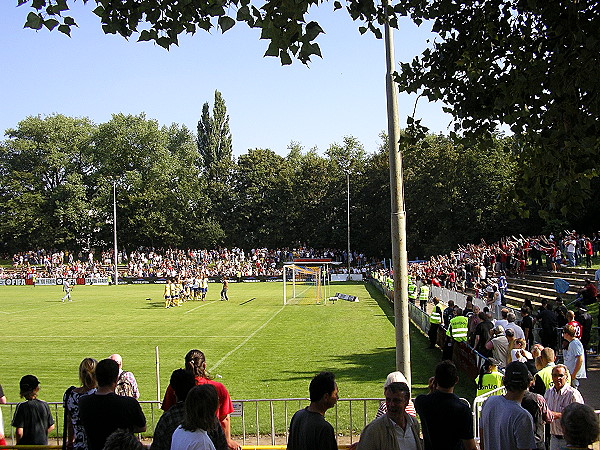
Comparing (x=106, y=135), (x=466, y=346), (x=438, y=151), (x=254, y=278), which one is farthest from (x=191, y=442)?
(x=106, y=135)

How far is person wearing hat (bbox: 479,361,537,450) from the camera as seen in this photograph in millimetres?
5852

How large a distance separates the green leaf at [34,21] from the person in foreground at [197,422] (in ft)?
11.6

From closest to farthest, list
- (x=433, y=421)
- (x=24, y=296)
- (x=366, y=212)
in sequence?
(x=433, y=421) → (x=24, y=296) → (x=366, y=212)

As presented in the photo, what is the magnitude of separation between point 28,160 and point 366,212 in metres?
40.8

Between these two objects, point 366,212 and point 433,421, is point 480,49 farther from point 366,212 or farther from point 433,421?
point 366,212

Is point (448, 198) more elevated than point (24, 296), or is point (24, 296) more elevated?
point (448, 198)

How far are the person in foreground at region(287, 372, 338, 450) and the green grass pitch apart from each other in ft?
31.2

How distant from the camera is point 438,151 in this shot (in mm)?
69875

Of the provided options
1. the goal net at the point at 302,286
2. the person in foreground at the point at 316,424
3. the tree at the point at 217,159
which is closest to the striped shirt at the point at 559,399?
the person in foreground at the point at 316,424

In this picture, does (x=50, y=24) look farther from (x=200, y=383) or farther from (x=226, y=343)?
(x=226, y=343)

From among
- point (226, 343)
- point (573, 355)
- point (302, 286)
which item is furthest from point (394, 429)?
point (302, 286)

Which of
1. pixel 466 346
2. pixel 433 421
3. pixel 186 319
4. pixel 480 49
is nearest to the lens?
pixel 433 421

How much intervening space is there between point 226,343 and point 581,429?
19.4 m

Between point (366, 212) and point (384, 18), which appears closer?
point (384, 18)
